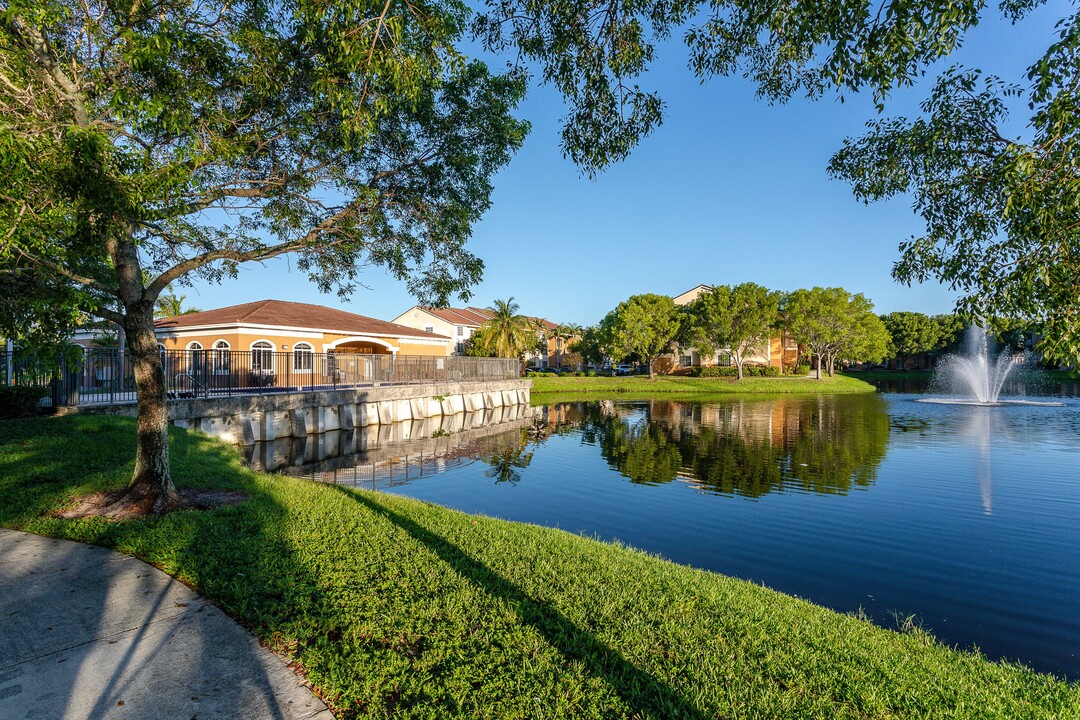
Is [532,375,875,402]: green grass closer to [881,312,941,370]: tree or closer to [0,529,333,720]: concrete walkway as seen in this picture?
[881,312,941,370]: tree

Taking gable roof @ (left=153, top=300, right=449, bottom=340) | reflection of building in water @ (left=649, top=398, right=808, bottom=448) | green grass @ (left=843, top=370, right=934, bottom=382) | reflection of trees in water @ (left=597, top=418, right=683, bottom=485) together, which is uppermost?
gable roof @ (left=153, top=300, right=449, bottom=340)

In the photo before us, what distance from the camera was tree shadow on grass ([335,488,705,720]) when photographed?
328 centimetres

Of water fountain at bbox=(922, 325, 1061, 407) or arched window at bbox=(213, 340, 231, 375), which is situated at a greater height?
arched window at bbox=(213, 340, 231, 375)

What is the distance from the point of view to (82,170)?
5.16m

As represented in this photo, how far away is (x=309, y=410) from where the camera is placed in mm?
21016

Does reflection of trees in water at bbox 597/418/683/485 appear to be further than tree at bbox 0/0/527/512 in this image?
Yes

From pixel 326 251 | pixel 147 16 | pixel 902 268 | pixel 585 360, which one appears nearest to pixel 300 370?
pixel 326 251

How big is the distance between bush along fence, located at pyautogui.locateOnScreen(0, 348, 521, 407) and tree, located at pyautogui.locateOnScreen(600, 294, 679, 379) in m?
25.3

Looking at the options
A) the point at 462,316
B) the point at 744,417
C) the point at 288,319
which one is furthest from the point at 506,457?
the point at 462,316

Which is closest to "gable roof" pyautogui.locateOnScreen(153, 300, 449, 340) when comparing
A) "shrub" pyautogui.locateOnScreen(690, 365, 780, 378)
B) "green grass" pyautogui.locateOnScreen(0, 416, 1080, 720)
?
"green grass" pyautogui.locateOnScreen(0, 416, 1080, 720)

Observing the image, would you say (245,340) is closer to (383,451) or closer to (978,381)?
(383,451)

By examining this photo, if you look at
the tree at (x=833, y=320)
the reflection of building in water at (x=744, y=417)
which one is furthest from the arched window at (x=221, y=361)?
the tree at (x=833, y=320)

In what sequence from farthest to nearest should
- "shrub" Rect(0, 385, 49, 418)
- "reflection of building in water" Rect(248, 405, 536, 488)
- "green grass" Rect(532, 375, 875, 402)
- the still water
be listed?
"green grass" Rect(532, 375, 875, 402), "reflection of building in water" Rect(248, 405, 536, 488), "shrub" Rect(0, 385, 49, 418), the still water

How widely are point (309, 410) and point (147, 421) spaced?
14.1 meters
